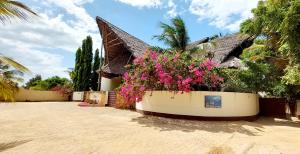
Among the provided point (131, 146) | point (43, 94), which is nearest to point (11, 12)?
point (131, 146)

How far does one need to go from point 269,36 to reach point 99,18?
12.6 m

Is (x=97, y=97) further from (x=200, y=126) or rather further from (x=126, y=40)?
(x=200, y=126)

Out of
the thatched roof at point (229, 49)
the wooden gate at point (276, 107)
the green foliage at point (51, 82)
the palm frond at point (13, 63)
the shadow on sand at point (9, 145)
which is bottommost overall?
the shadow on sand at point (9, 145)

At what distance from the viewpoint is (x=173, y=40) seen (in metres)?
16.0

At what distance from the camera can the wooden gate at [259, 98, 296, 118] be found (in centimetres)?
1470

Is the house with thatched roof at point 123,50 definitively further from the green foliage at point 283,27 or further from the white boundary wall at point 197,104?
the white boundary wall at point 197,104

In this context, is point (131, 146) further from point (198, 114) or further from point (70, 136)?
point (198, 114)

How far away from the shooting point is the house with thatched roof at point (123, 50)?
1938cm

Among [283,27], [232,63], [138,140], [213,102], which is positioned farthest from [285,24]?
[138,140]

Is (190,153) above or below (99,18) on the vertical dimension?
below

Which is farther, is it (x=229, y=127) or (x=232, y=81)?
(x=232, y=81)

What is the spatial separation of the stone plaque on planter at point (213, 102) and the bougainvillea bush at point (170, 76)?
82 centimetres

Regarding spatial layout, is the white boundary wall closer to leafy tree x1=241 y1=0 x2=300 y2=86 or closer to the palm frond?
leafy tree x1=241 y1=0 x2=300 y2=86

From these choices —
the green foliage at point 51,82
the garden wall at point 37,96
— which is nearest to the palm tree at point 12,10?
the garden wall at point 37,96
